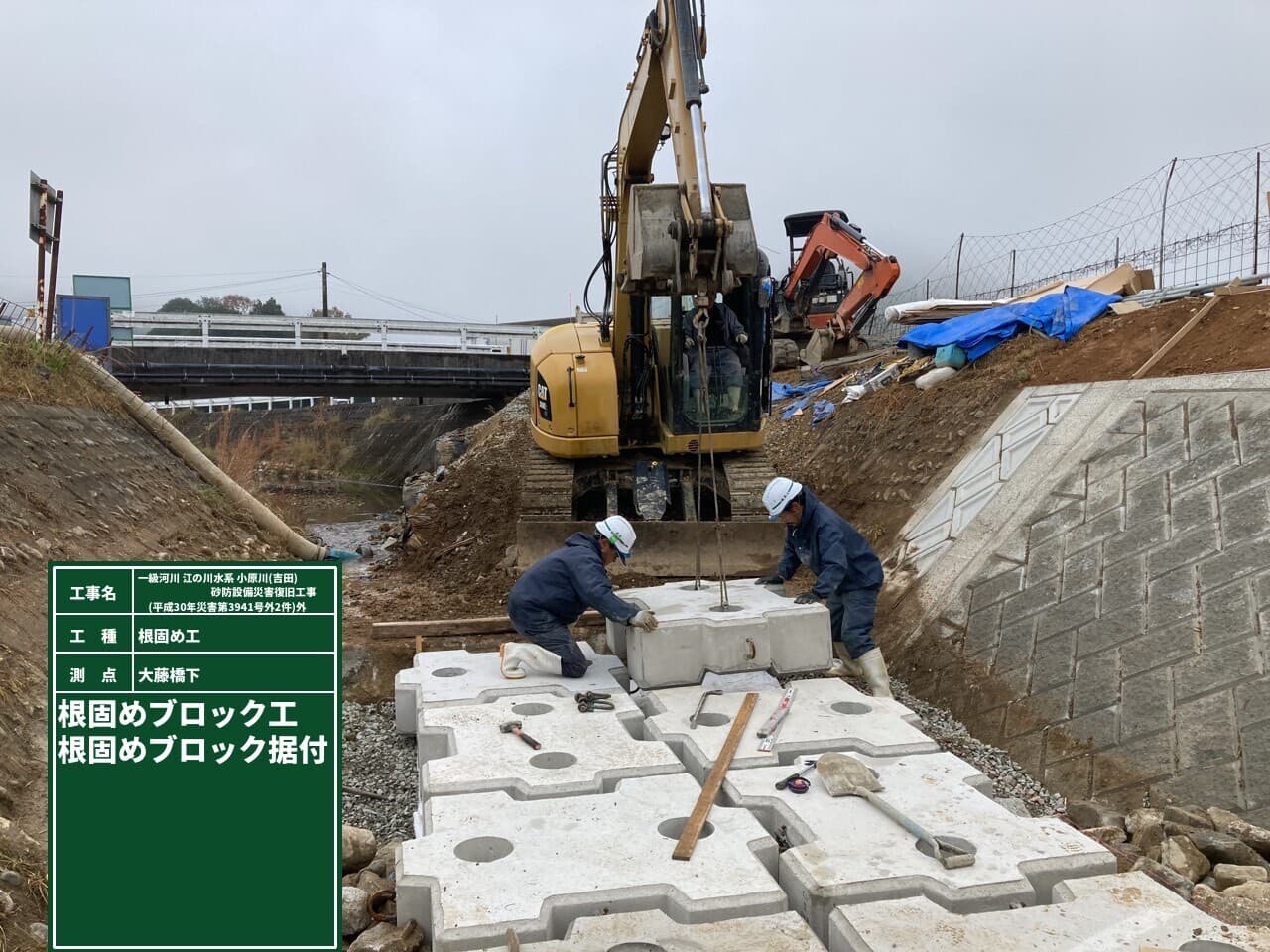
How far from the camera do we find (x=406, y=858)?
12.1ft

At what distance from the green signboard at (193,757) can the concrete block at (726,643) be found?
3.26m

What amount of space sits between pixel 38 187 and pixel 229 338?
11.0 meters

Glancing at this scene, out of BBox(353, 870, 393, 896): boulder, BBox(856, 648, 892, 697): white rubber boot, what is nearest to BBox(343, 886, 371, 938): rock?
BBox(353, 870, 393, 896): boulder

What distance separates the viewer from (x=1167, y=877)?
395 cm

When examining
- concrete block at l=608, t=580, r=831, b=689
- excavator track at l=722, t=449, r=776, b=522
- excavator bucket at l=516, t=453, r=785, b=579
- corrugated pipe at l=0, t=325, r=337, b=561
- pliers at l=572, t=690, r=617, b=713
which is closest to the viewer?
pliers at l=572, t=690, r=617, b=713

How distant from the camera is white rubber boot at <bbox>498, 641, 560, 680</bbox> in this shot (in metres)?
6.12

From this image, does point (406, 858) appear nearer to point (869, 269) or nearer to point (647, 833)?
point (647, 833)

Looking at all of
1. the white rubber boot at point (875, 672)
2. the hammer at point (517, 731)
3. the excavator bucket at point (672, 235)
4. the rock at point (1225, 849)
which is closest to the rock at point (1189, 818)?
the rock at point (1225, 849)

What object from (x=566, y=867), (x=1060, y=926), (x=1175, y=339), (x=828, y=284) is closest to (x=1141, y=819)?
(x=1060, y=926)

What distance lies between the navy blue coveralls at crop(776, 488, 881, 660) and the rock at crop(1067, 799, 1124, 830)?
1.78 metres

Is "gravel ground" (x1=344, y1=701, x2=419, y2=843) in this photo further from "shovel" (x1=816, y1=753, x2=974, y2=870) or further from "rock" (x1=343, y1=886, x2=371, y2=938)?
"shovel" (x1=816, y1=753, x2=974, y2=870)

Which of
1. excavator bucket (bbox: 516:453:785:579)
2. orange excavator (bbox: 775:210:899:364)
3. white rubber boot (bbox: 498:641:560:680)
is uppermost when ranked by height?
orange excavator (bbox: 775:210:899:364)

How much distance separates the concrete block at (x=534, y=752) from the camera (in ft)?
14.4

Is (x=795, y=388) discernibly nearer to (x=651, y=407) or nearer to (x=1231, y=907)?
(x=651, y=407)
